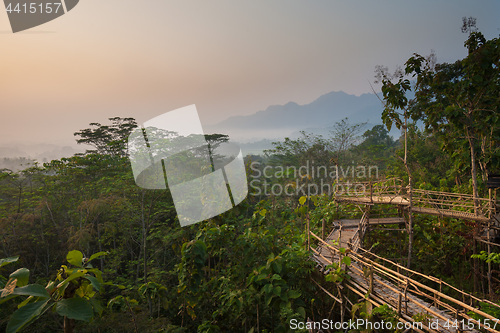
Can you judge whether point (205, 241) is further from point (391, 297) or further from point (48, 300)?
point (48, 300)

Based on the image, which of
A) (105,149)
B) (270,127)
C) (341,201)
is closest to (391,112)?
(341,201)

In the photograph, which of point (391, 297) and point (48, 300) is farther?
point (391, 297)

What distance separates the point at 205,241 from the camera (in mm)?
4855

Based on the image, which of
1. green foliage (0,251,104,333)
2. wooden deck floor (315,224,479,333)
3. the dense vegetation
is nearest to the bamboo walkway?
wooden deck floor (315,224,479,333)

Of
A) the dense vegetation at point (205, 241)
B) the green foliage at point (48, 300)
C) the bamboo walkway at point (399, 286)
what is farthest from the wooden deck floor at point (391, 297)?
the green foliage at point (48, 300)

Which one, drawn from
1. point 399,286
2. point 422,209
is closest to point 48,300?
point 399,286

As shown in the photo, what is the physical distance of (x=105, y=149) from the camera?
63.0 feet

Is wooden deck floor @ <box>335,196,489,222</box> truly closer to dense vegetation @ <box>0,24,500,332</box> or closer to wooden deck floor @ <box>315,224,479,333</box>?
dense vegetation @ <box>0,24,500,332</box>

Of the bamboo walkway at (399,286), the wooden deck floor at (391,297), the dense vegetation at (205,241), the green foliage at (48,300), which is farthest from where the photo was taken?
the dense vegetation at (205,241)

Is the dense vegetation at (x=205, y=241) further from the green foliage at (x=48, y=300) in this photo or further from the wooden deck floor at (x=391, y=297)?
the wooden deck floor at (x=391, y=297)

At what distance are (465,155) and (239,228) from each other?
7.98 m

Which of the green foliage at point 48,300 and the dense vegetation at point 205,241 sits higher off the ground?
the green foliage at point 48,300

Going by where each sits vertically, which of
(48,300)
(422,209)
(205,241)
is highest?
(48,300)

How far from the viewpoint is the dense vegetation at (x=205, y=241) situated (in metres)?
3.98
